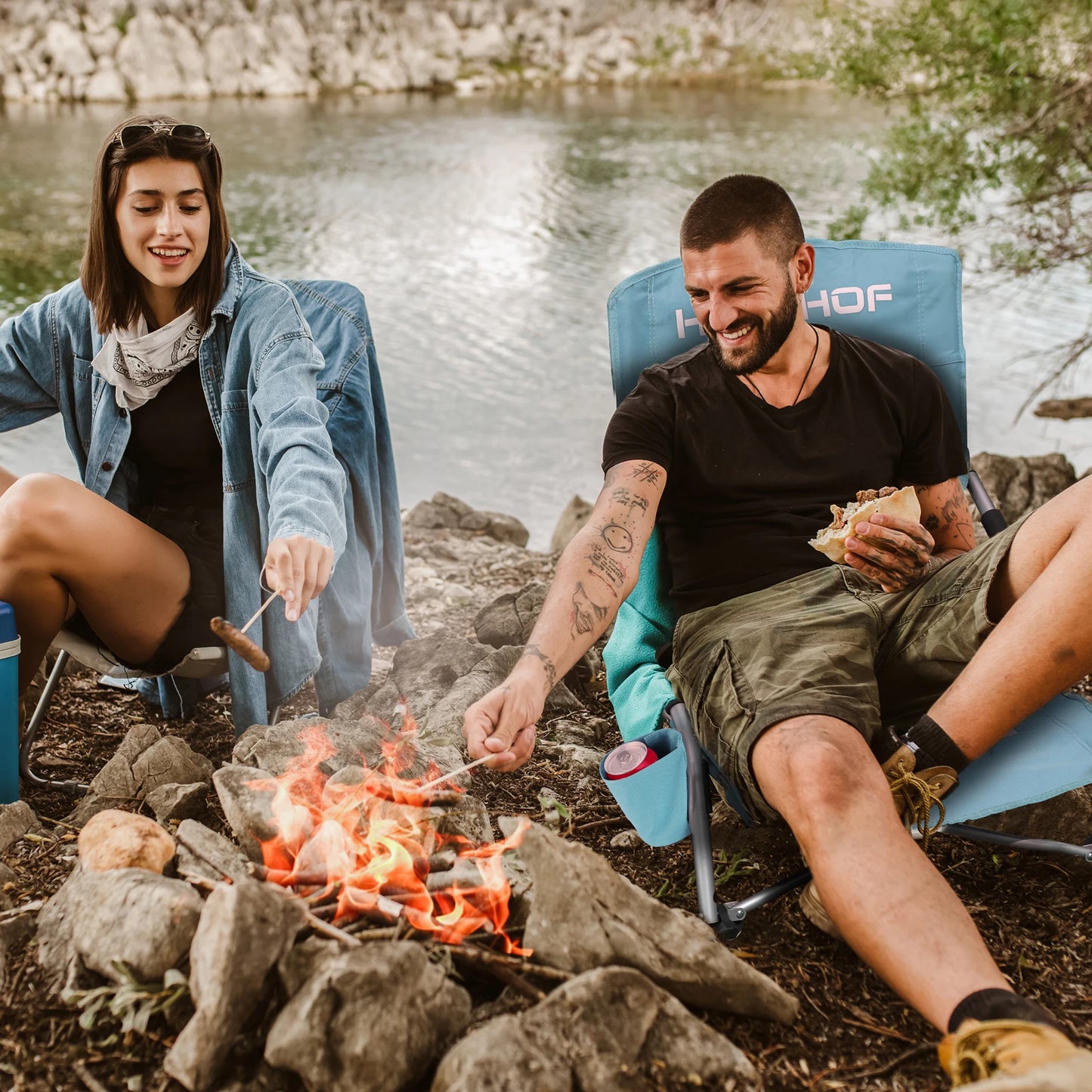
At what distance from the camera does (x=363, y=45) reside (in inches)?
886

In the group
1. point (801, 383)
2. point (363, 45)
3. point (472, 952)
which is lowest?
point (472, 952)

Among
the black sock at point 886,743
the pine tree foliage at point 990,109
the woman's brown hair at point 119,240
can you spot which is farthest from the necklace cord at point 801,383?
the pine tree foliage at point 990,109

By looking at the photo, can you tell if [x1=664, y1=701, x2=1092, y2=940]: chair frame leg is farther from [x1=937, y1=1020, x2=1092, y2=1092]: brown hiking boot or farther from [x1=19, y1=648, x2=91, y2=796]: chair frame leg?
[x1=19, y1=648, x2=91, y2=796]: chair frame leg

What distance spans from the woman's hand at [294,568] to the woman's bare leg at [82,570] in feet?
1.78

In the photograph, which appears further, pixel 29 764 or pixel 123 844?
pixel 29 764

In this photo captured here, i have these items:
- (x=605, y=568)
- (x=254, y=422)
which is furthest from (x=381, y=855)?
(x=254, y=422)

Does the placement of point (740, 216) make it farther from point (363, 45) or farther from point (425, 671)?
point (363, 45)

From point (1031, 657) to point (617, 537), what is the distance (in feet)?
2.91

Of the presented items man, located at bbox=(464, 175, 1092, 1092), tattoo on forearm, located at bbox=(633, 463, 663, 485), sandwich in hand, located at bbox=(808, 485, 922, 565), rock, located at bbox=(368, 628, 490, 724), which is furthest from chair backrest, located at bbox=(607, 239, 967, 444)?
rock, located at bbox=(368, 628, 490, 724)

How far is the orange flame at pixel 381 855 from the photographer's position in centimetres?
177

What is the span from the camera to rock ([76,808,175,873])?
183 centimetres

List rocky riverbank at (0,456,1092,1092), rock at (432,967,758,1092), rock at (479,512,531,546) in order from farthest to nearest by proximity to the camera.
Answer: rock at (479,512,531,546) → rocky riverbank at (0,456,1092,1092) → rock at (432,967,758,1092)

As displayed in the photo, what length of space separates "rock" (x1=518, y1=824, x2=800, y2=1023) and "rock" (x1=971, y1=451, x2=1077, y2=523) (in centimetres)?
346

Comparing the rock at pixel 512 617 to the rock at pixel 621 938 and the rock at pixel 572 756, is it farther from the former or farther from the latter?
the rock at pixel 621 938
